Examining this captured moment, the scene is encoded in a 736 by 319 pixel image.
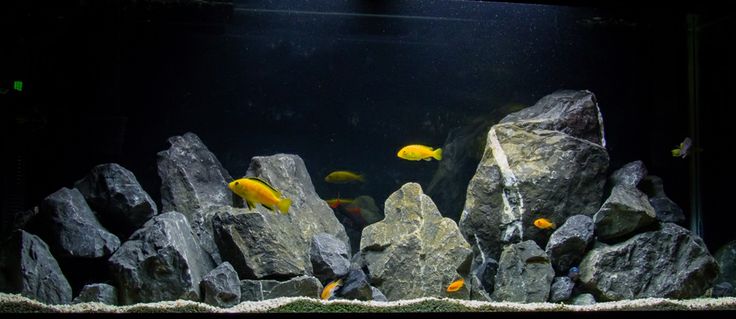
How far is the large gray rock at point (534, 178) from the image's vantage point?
497 centimetres

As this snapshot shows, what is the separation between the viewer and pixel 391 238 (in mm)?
4781

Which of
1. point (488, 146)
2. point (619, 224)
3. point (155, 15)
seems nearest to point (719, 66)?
point (619, 224)

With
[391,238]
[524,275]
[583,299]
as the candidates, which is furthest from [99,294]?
[583,299]

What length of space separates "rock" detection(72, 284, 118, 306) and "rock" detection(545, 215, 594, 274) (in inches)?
144

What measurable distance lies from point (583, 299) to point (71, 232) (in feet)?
14.4

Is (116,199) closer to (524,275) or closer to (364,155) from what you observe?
(364,155)

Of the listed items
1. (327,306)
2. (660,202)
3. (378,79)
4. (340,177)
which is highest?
(378,79)

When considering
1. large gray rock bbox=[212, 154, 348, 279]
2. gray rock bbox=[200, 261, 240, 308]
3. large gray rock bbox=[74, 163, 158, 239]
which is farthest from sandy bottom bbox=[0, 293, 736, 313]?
large gray rock bbox=[74, 163, 158, 239]

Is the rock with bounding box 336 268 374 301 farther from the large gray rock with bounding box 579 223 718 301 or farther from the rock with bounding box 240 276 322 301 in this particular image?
the large gray rock with bounding box 579 223 718 301

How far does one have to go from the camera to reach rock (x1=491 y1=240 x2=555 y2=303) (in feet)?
14.6

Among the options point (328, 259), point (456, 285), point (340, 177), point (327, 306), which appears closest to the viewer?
point (327, 306)

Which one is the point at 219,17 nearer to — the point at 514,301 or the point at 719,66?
the point at 514,301

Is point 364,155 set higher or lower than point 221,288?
higher

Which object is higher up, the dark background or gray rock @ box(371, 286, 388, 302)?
the dark background
